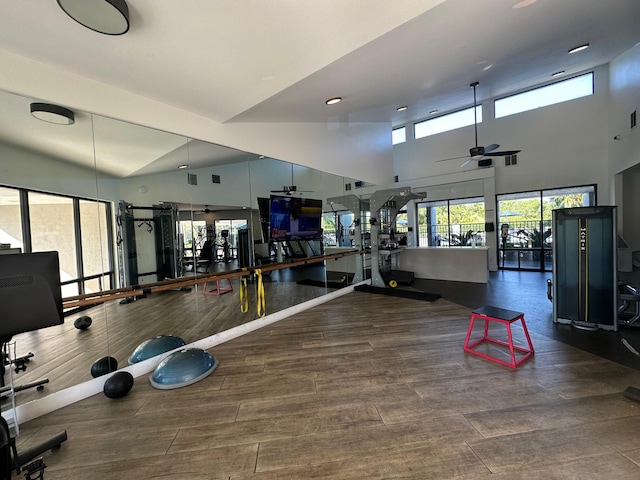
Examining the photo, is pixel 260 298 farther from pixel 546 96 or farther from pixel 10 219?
pixel 546 96

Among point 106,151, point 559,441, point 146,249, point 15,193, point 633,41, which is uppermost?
point 633,41

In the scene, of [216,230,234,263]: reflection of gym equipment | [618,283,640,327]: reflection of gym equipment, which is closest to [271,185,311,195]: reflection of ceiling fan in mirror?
[216,230,234,263]: reflection of gym equipment

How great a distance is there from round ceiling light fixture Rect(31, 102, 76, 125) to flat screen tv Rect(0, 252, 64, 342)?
1.66 m

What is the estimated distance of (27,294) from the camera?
1.71m

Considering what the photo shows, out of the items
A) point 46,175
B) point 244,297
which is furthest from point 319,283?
point 46,175

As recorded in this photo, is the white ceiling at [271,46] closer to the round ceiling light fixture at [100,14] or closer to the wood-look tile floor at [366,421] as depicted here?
the round ceiling light fixture at [100,14]

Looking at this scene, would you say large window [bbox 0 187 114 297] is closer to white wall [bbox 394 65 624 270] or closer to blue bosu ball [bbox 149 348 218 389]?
blue bosu ball [bbox 149 348 218 389]

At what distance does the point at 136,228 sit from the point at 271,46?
2.62 metres

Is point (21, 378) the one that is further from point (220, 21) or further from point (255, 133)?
point (255, 133)

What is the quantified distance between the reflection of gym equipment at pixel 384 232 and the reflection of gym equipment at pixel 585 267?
3.29 meters

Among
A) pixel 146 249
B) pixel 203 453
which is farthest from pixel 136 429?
pixel 146 249

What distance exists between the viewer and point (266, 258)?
15.2 ft

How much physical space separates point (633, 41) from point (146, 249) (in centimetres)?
1006

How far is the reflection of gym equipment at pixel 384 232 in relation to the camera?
23.4 ft
